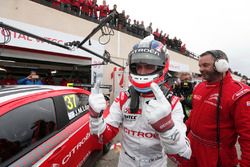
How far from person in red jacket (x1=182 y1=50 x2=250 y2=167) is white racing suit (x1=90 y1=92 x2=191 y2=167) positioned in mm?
342

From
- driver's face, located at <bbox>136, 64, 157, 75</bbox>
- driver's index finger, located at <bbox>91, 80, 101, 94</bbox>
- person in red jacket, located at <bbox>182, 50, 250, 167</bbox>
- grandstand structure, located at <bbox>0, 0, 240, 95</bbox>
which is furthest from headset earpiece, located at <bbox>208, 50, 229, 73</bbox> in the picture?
grandstand structure, located at <bbox>0, 0, 240, 95</bbox>

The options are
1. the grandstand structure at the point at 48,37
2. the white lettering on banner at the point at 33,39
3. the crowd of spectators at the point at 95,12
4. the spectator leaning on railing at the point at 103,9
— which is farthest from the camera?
the spectator leaning on railing at the point at 103,9

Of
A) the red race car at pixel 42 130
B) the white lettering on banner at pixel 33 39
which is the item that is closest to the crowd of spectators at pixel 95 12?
the white lettering on banner at pixel 33 39

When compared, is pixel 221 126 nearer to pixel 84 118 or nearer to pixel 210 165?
pixel 210 165

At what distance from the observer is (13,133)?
1.42 meters

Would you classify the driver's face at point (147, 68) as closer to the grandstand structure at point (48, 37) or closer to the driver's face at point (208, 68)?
the driver's face at point (208, 68)

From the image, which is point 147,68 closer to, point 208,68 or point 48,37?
point 208,68

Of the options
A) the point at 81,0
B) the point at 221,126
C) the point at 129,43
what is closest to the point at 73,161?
the point at 221,126

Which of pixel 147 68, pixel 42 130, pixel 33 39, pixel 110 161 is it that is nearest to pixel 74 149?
pixel 42 130

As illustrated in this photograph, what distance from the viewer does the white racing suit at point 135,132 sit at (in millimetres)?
1272

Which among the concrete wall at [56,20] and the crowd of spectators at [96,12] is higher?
the crowd of spectators at [96,12]

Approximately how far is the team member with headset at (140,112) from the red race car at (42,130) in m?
0.63

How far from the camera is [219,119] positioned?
5.27 ft

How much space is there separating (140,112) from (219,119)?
0.78 metres
